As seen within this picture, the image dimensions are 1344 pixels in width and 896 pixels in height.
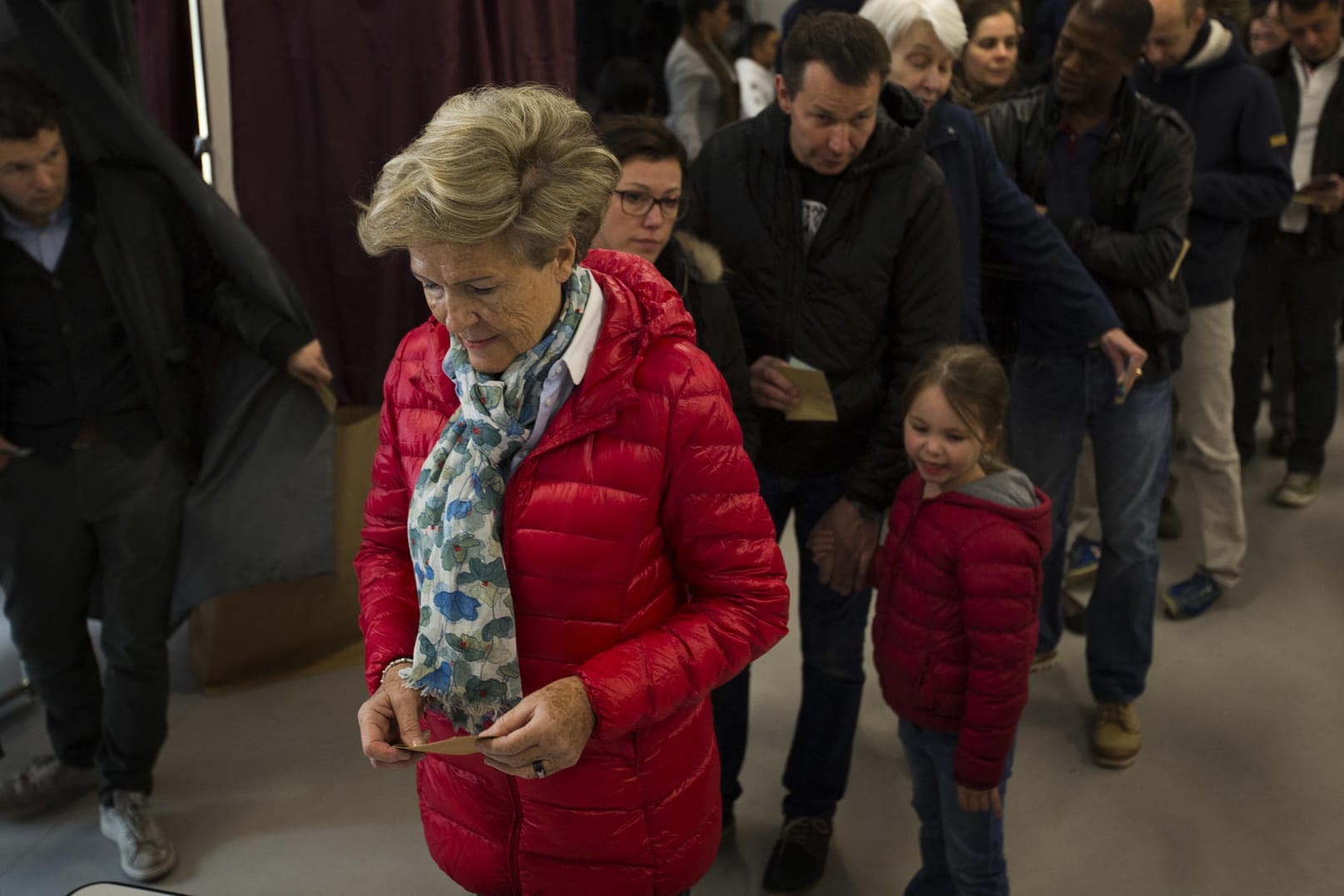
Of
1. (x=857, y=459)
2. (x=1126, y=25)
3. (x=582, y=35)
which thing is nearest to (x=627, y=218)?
(x=857, y=459)

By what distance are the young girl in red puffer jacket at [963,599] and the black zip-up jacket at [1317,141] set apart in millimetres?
2637

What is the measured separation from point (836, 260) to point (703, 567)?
2.95ft

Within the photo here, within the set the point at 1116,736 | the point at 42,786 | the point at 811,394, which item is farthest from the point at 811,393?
the point at 42,786

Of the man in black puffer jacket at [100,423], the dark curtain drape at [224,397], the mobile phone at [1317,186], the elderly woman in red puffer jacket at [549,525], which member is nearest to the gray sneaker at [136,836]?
the man in black puffer jacket at [100,423]

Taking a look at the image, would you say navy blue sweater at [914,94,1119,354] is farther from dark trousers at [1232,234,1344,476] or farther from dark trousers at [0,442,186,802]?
dark trousers at [1232,234,1344,476]

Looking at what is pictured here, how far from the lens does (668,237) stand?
6.63ft

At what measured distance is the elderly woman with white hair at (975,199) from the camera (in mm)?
2449

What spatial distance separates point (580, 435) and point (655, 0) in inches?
212

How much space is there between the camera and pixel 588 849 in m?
1.49

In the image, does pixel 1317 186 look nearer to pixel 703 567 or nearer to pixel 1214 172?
pixel 1214 172

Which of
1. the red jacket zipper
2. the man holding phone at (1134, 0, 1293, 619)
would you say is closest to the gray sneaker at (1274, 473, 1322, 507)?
the man holding phone at (1134, 0, 1293, 619)

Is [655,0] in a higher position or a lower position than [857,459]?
higher

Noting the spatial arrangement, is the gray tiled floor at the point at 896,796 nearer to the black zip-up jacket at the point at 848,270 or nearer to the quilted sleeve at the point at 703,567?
the black zip-up jacket at the point at 848,270

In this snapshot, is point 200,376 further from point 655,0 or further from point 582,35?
point 655,0
